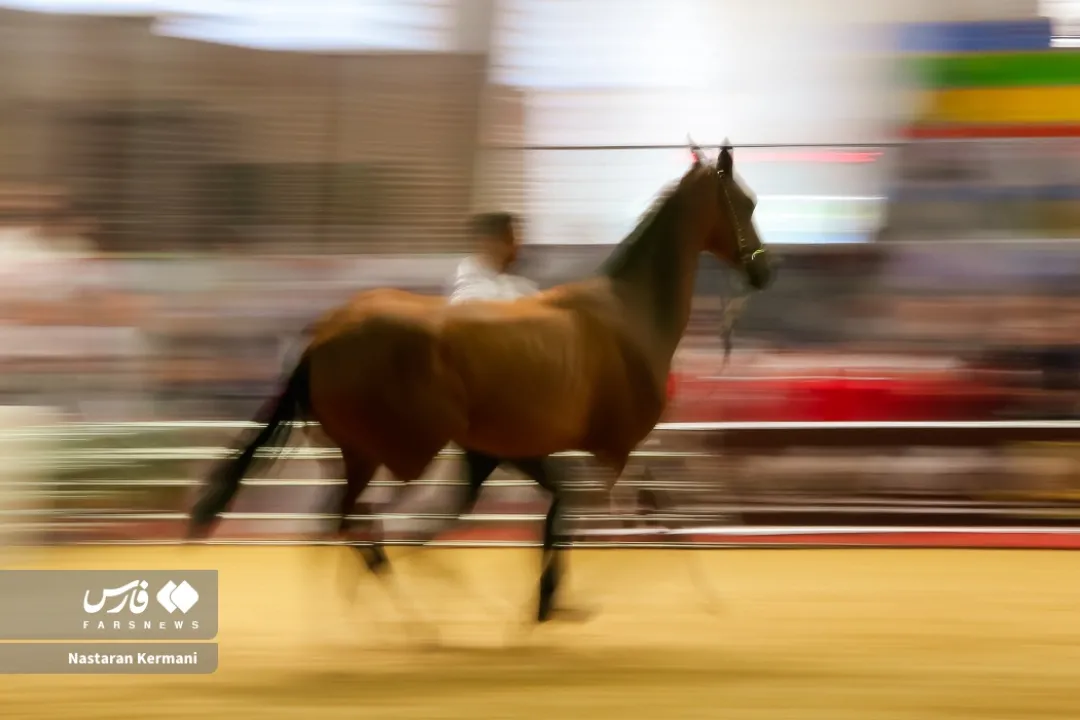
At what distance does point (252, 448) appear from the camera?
4066 mm

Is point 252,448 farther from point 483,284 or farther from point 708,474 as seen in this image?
point 708,474

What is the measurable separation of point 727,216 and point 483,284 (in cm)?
85

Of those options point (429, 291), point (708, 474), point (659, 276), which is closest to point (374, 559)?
point (659, 276)

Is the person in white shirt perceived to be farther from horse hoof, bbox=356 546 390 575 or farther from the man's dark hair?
horse hoof, bbox=356 546 390 575

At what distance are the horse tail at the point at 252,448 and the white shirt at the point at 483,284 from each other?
0.68 meters

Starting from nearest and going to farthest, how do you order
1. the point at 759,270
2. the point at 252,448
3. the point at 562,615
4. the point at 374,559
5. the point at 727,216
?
the point at 252,448 → the point at 374,559 → the point at 562,615 → the point at 727,216 → the point at 759,270

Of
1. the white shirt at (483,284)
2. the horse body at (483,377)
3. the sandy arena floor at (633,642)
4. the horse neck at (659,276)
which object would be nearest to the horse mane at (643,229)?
the horse neck at (659,276)

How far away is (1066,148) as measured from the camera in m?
7.25

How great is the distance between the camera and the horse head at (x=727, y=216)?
4598 millimetres

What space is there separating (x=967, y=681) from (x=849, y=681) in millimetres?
320

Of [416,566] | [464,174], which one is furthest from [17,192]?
[416,566]

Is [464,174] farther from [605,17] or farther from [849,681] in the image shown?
[849,681]

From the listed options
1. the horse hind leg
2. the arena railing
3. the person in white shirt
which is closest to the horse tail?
the horse hind leg

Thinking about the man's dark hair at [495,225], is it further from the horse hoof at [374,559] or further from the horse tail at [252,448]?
the horse hoof at [374,559]
